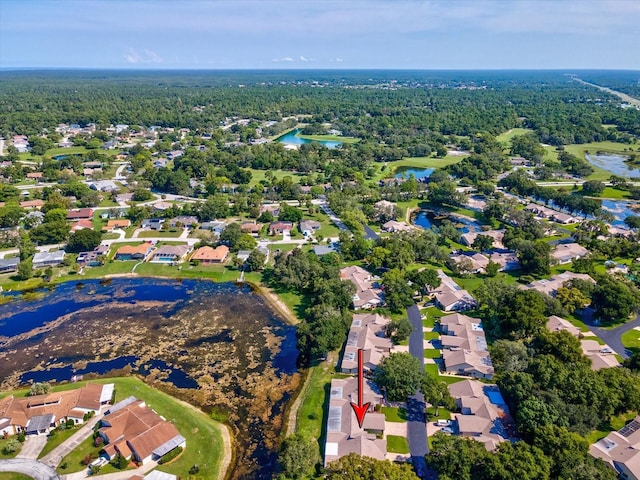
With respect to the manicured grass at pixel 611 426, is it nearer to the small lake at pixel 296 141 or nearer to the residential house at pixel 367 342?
the residential house at pixel 367 342

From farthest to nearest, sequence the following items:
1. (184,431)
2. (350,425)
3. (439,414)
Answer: (439,414), (184,431), (350,425)

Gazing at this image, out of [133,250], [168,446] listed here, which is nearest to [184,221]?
[133,250]

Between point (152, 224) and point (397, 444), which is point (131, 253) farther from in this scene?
point (397, 444)

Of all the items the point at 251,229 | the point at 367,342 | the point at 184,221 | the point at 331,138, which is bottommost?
the point at 367,342

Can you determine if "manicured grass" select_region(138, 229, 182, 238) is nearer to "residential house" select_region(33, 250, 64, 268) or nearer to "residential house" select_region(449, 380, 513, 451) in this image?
"residential house" select_region(33, 250, 64, 268)

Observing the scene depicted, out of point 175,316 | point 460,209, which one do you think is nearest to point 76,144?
point 175,316

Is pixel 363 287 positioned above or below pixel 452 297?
below
